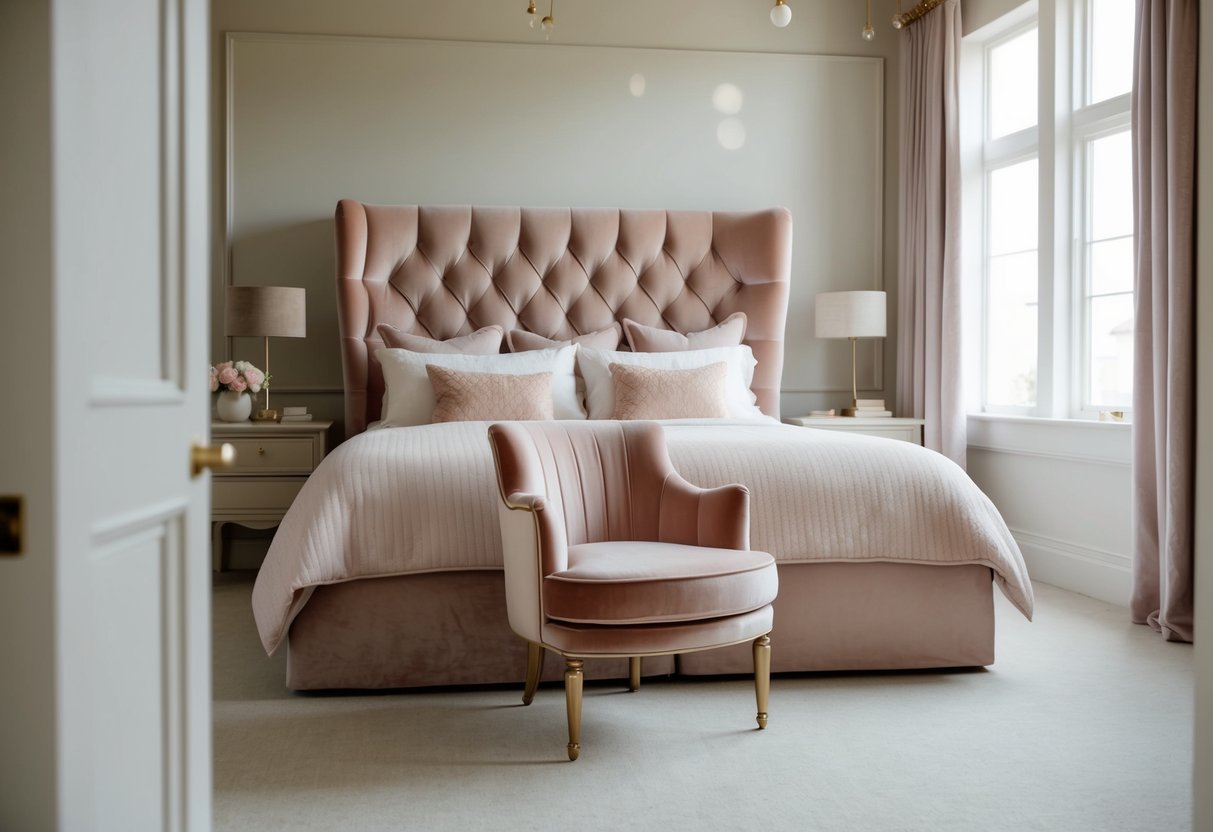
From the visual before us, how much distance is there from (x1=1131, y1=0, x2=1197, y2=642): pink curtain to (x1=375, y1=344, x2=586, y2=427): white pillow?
7.30ft

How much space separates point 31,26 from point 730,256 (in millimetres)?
4502

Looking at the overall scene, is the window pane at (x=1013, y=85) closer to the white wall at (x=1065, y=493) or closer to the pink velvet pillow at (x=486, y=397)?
the white wall at (x=1065, y=493)

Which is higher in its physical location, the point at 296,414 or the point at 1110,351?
the point at 1110,351

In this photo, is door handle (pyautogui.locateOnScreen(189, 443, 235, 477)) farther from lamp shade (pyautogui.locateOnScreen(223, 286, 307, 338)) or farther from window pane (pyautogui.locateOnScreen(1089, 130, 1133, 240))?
window pane (pyautogui.locateOnScreen(1089, 130, 1133, 240))

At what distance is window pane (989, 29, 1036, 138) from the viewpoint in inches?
195

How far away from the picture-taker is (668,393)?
4.31m

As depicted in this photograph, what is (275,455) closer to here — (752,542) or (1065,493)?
(752,542)

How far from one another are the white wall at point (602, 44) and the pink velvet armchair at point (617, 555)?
2.57 metres

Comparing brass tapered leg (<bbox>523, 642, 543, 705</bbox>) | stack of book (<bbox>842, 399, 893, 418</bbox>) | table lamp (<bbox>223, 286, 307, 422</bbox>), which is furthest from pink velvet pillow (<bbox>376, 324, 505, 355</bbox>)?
brass tapered leg (<bbox>523, 642, 543, 705</bbox>)

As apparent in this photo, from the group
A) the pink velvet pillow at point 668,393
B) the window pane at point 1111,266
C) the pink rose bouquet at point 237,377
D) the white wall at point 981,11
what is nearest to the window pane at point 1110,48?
the white wall at point 981,11

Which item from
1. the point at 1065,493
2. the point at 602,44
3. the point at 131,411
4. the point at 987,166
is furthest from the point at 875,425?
the point at 131,411

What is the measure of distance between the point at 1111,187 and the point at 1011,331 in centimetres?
92

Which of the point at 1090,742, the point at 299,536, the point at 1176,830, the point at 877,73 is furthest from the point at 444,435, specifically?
the point at 877,73

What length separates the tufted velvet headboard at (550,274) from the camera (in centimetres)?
489
